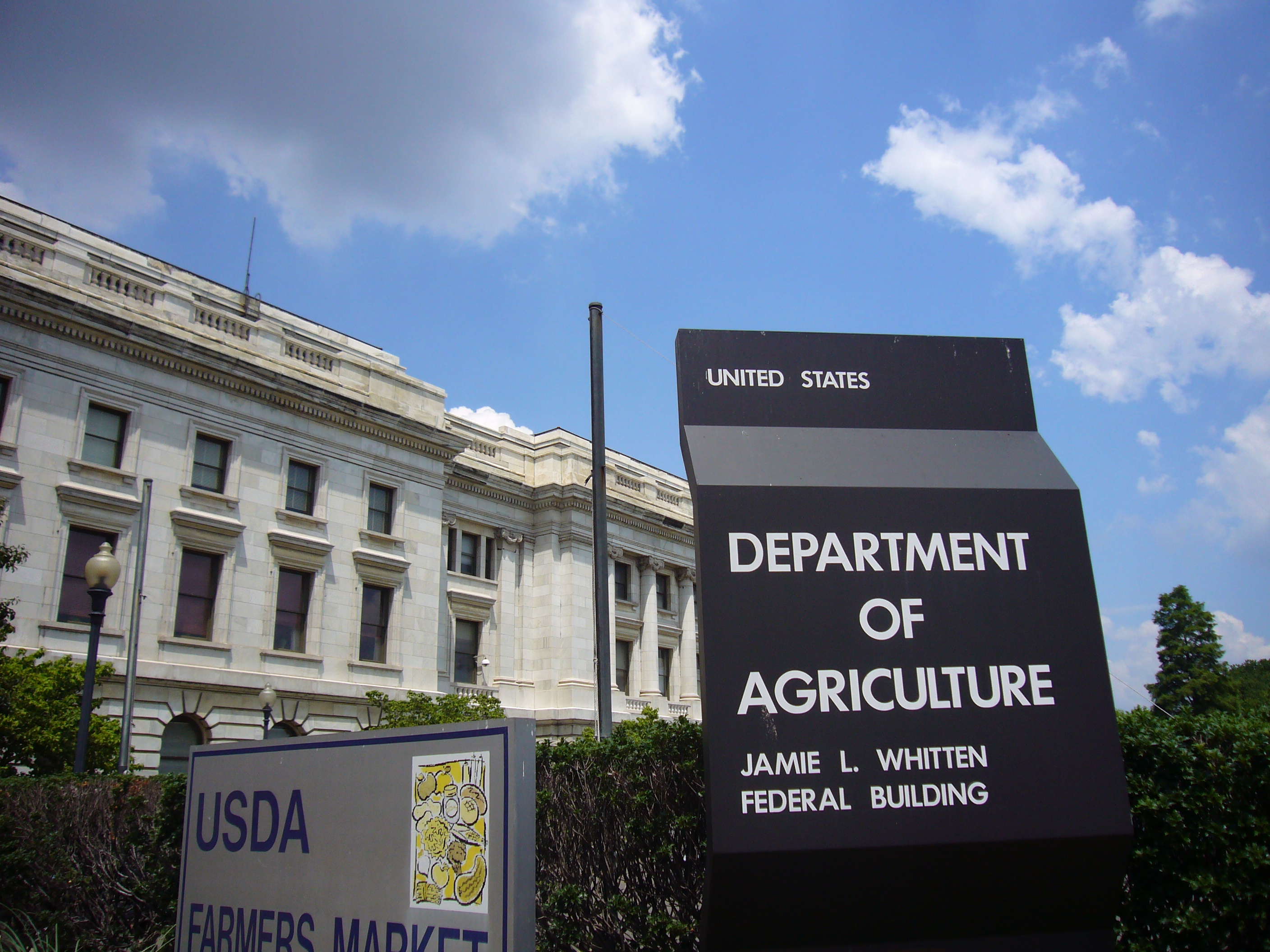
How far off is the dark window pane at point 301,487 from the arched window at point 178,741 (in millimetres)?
6796

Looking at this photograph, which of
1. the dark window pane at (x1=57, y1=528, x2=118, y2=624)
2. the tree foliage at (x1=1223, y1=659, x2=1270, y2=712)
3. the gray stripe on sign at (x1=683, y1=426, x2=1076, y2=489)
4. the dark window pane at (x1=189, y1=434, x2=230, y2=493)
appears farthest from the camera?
the tree foliage at (x1=1223, y1=659, x2=1270, y2=712)

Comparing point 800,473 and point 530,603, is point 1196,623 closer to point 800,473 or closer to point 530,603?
point 530,603

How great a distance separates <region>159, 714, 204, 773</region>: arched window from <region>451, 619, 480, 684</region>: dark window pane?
11.2 metres

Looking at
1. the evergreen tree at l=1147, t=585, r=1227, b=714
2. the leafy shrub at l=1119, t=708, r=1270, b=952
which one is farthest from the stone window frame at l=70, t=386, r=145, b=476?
the evergreen tree at l=1147, t=585, r=1227, b=714

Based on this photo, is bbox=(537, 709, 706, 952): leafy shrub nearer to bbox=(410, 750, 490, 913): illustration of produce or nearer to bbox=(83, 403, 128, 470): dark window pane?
bbox=(410, 750, 490, 913): illustration of produce

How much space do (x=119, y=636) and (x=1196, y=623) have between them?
67.8m

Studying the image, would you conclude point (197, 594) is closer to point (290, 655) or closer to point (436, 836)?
point (290, 655)

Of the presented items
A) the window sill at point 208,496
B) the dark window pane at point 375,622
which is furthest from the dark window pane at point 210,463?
the dark window pane at point 375,622

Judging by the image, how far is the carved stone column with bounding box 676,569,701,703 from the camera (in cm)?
4331

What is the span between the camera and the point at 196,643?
25.8 metres

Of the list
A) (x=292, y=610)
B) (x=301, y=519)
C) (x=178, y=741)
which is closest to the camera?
(x=178, y=741)

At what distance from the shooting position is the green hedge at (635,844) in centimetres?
538

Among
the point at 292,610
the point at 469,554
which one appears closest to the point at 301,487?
the point at 292,610

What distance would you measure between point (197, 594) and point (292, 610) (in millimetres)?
3004
